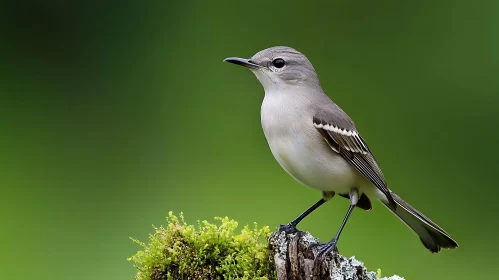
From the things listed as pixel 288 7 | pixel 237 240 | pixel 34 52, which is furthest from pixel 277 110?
pixel 34 52

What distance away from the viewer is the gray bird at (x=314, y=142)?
3539 millimetres

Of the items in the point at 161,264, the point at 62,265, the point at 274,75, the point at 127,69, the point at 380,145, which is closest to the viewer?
the point at 161,264

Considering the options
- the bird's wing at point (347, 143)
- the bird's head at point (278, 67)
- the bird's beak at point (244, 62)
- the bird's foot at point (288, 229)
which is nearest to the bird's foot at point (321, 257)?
the bird's foot at point (288, 229)

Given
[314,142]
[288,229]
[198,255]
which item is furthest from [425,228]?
[198,255]

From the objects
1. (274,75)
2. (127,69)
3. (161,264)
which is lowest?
(161,264)

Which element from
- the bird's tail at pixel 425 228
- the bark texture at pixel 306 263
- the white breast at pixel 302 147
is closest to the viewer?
the bark texture at pixel 306 263

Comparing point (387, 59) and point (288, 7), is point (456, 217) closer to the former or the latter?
point (387, 59)

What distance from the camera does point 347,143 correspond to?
3.66 metres

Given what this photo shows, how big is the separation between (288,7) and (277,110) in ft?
8.64

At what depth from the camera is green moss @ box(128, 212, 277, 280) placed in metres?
3.12

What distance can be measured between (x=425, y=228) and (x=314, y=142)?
0.73 metres

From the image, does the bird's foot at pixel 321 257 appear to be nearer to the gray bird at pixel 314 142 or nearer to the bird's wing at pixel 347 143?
the gray bird at pixel 314 142

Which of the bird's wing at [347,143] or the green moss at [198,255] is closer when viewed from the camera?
the green moss at [198,255]

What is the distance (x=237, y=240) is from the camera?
3.21m
